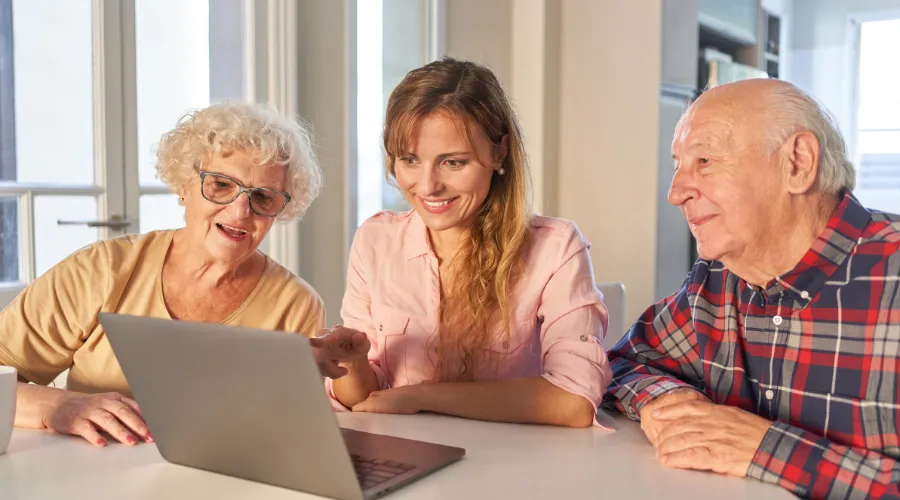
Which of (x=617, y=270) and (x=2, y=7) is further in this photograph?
(x=617, y=270)

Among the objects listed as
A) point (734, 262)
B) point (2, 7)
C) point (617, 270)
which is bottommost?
point (617, 270)

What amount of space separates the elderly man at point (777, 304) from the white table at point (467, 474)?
0.07 meters

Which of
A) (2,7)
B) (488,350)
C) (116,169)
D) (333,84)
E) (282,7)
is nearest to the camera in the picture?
(488,350)

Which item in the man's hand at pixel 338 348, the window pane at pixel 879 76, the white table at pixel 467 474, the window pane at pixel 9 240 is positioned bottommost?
the white table at pixel 467 474

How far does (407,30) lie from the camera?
145 inches

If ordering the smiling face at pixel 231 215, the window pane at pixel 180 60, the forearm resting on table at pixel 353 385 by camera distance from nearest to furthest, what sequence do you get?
the forearm resting on table at pixel 353 385 → the smiling face at pixel 231 215 → the window pane at pixel 180 60

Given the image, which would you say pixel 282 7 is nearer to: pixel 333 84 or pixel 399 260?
pixel 333 84

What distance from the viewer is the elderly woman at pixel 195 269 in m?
1.66

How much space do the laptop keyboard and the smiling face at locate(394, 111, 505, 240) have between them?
2.04 ft

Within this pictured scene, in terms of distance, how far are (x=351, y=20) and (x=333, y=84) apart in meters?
0.26

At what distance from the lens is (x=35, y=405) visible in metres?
1.32

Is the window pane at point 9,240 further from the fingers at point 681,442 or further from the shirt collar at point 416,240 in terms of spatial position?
the fingers at point 681,442

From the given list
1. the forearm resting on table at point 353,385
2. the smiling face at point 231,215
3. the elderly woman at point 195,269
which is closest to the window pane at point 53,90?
the elderly woman at point 195,269

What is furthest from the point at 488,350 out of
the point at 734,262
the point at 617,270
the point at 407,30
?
the point at 617,270
